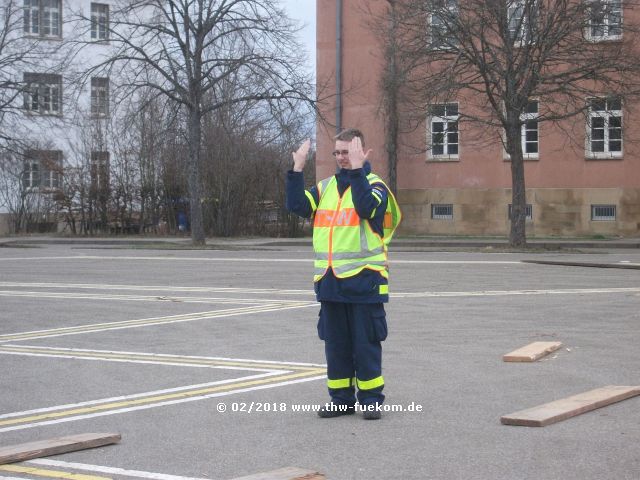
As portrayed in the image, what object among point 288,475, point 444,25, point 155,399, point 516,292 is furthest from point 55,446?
point 444,25

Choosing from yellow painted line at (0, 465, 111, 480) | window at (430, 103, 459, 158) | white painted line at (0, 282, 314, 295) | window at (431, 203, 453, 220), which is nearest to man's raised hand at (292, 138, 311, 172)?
yellow painted line at (0, 465, 111, 480)

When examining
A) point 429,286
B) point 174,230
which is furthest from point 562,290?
point 174,230

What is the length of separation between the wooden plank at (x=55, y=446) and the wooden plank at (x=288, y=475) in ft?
3.88

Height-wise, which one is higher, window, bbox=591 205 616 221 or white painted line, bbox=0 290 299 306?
window, bbox=591 205 616 221

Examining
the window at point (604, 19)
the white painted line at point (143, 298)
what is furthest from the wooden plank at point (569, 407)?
the window at point (604, 19)

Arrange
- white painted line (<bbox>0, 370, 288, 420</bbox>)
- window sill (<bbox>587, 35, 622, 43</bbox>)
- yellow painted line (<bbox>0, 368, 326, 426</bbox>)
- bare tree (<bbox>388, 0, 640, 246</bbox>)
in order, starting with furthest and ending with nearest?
1. window sill (<bbox>587, 35, 622, 43</bbox>)
2. bare tree (<bbox>388, 0, 640, 246</bbox>)
3. white painted line (<bbox>0, 370, 288, 420</bbox>)
4. yellow painted line (<bbox>0, 368, 326, 426</bbox>)

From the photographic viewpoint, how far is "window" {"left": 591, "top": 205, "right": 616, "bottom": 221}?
36.1 meters

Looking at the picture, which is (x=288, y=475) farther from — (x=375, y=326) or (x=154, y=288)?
(x=154, y=288)

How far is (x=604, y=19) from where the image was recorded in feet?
89.7

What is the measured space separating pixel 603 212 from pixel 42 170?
75.7ft

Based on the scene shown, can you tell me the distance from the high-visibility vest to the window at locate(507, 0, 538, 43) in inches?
834

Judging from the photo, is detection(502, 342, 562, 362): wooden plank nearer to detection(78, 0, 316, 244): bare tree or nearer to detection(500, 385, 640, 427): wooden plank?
detection(500, 385, 640, 427): wooden plank

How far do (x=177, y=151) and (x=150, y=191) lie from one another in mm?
2080

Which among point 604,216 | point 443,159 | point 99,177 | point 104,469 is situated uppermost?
point 443,159
